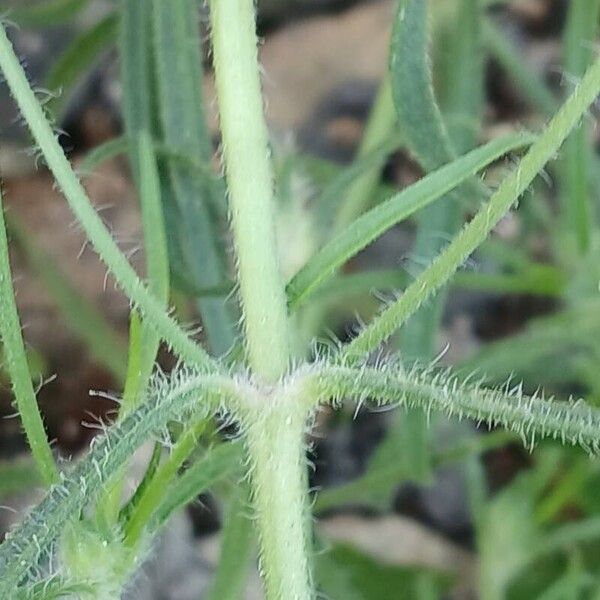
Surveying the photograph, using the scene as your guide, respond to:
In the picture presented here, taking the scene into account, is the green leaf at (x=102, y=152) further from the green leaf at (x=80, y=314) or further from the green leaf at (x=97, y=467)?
the green leaf at (x=80, y=314)

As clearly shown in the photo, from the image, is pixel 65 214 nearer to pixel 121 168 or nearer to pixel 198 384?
pixel 121 168

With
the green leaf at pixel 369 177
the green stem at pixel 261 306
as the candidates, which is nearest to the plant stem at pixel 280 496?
the green stem at pixel 261 306

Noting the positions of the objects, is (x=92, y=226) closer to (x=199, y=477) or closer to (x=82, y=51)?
(x=199, y=477)

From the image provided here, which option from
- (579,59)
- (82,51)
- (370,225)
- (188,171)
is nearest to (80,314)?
(82,51)

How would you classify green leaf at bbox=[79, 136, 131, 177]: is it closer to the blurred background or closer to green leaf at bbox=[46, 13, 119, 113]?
the blurred background

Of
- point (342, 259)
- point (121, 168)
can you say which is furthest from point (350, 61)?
point (342, 259)
